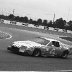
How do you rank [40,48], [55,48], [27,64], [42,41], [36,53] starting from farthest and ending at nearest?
[55,48]
[42,41]
[40,48]
[36,53]
[27,64]

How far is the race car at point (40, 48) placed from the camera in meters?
14.6

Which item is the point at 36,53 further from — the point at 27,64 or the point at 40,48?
the point at 27,64

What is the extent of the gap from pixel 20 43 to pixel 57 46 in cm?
284

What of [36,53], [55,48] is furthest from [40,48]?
[55,48]

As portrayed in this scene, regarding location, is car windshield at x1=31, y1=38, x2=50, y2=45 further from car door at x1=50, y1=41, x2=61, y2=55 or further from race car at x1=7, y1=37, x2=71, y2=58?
car door at x1=50, y1=41, x2=61, y2=55

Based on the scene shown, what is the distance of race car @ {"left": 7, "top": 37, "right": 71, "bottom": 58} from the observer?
48.0 feet

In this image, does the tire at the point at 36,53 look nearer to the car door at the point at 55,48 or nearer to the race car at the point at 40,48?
the race car at the point at 40,48

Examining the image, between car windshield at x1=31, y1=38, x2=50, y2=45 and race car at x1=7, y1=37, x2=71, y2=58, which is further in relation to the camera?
car windshield at x1=31, y1=38, x2=50, y2=45

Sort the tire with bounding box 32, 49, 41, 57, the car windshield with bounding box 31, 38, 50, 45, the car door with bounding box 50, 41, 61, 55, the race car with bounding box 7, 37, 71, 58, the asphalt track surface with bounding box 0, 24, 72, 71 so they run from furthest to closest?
the car door with bounding box 50, 41, 61, 55 < the car windshield with bounding box 31, 38, 50, 45 < the tire with bounding box 32, 49, 41, 57 < the race car with bounding box 7, 37, 71, 58 < the asphalt track surface with bounding box 0, 24, 72, 71

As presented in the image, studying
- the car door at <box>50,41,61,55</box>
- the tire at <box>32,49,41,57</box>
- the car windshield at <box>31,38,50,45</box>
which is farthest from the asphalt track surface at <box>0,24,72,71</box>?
the car door at <box>50,41,61,55</box>

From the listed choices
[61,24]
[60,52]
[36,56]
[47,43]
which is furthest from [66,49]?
[61,24]

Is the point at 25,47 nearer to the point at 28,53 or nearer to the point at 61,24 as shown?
the point at 28,53

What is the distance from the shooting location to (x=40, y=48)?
15180 millimetres

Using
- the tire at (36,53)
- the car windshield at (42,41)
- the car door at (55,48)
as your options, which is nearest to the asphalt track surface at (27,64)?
the tire at (36,53)
